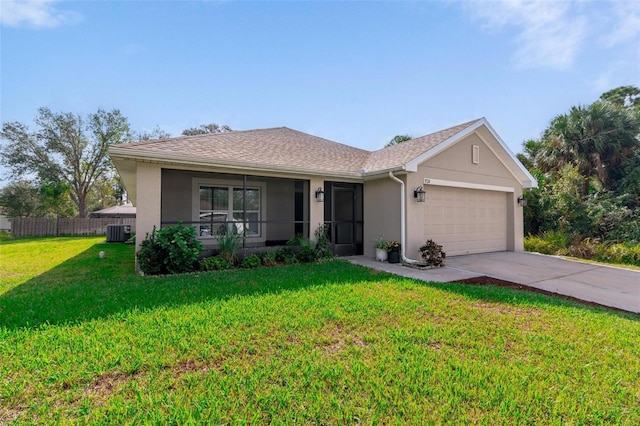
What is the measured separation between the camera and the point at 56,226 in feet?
73.0

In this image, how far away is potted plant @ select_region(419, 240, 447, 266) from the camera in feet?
28.9

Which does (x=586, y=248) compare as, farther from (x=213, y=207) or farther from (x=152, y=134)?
(x=152, y=134)

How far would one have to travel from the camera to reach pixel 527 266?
30.3 feet

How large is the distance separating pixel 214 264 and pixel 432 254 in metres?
6.40

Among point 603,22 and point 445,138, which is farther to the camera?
point 445,138

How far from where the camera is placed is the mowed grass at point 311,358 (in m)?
2.41

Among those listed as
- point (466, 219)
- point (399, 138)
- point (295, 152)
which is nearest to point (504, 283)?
point (466, 219)

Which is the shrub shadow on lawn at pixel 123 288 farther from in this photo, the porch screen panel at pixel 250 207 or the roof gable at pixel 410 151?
the roof gable at pixel 410 151

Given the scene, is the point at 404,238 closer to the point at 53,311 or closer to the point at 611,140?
the point at 53,311

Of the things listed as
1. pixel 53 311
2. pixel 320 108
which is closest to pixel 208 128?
pixel 320 108

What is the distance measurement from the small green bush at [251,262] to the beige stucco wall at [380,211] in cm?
427

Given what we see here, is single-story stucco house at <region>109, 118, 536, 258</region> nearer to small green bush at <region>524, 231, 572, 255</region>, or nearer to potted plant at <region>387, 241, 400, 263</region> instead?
potted plant at <region>387, 241, 400, 263</region>

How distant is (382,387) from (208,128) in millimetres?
39311

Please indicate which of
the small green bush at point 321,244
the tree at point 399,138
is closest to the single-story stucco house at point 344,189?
the small green bush at point 321,244
